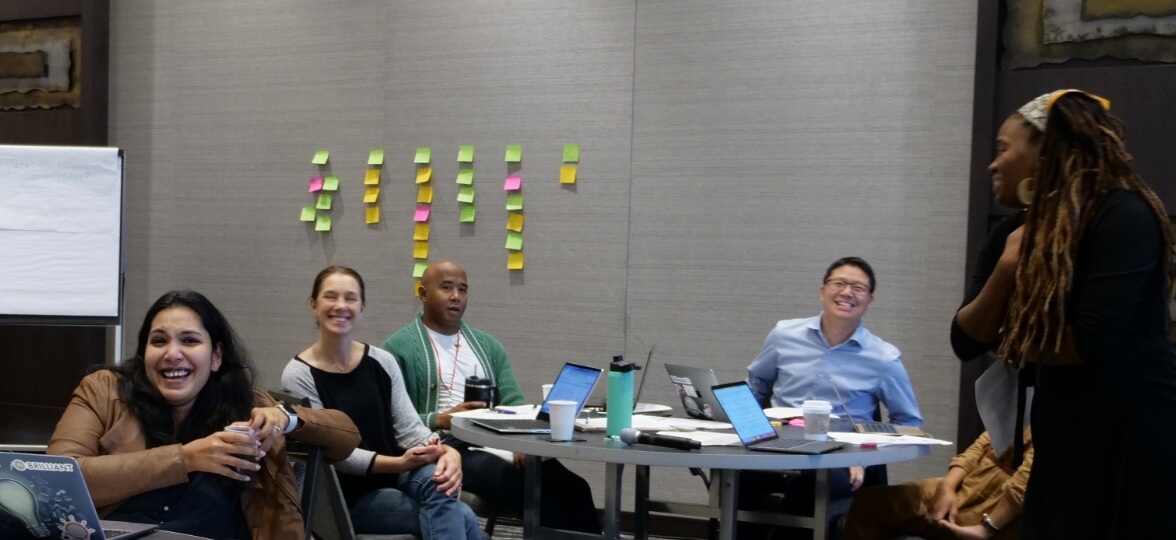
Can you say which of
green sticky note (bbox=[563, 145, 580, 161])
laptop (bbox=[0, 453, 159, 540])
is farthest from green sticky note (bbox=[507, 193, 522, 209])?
laptop (bbox=[0, 453, 159, 540])

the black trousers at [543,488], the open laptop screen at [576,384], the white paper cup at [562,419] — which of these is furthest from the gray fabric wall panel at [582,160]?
the white paper cup at [562,419]

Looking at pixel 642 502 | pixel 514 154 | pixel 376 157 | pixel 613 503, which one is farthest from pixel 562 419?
pixel 376 157

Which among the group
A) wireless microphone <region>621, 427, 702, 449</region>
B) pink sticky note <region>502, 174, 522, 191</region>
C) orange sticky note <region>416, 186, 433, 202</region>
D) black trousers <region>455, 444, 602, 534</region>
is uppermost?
pink sticky note <region>502, 174, 522, 191</region>

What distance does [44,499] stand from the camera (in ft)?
5.43

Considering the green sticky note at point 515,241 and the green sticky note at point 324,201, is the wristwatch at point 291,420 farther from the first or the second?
the green sticky note at point 324,201

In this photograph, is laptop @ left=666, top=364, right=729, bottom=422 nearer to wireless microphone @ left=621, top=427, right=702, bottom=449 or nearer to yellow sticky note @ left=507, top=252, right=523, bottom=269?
wireless microphone @ left=621, top=427, right=702, bottom=449

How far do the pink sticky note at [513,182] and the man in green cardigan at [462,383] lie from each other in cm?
98

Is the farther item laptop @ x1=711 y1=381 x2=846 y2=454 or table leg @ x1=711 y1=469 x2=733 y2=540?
table leg @ x1=711 y1=469 x2=733 y2=540

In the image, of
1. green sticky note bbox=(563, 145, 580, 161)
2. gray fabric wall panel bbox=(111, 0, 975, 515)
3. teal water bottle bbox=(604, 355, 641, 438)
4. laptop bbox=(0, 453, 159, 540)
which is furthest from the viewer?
green sticky note bbox=(563, 145, 580, 161)

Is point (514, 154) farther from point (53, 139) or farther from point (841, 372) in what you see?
point (53, 139)

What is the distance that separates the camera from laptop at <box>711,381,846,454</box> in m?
2.67

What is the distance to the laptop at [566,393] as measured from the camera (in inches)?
114

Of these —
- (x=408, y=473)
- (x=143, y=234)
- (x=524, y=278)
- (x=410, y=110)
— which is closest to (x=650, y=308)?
(x=524, y=278)

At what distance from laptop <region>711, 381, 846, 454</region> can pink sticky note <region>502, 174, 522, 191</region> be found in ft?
8.38
